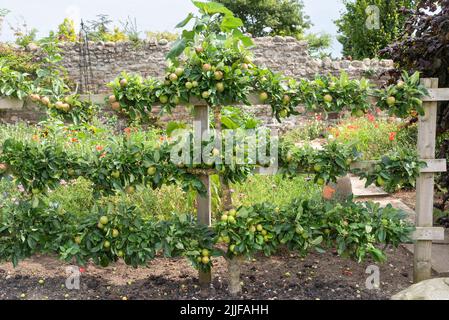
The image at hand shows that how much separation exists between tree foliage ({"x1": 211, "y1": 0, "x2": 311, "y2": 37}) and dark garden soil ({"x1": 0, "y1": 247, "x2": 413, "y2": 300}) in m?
16.6

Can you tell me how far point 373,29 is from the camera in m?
12.4

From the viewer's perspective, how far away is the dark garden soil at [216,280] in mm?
3322

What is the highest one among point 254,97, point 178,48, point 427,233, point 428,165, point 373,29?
point 373,29

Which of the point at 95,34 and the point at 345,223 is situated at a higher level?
the point at 95,34

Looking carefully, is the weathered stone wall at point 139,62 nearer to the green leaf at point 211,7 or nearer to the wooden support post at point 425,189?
the wooden support post at point 425,189

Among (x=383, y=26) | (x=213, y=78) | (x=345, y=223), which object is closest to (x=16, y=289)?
(x=213, y=78)

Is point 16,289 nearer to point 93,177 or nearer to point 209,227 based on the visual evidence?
point 93,177

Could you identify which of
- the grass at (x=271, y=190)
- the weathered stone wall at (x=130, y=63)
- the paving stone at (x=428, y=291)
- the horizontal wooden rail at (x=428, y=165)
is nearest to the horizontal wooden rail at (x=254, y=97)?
the horizontal wooden rail at (x=428, y=165)

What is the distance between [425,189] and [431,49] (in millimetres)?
1345

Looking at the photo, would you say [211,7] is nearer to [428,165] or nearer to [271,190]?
[428,165]

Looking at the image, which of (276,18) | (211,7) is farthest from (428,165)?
(276,18)

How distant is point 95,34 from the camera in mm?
11359

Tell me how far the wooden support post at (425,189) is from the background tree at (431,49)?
0.82 m

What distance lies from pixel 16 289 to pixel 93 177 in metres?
1.01
